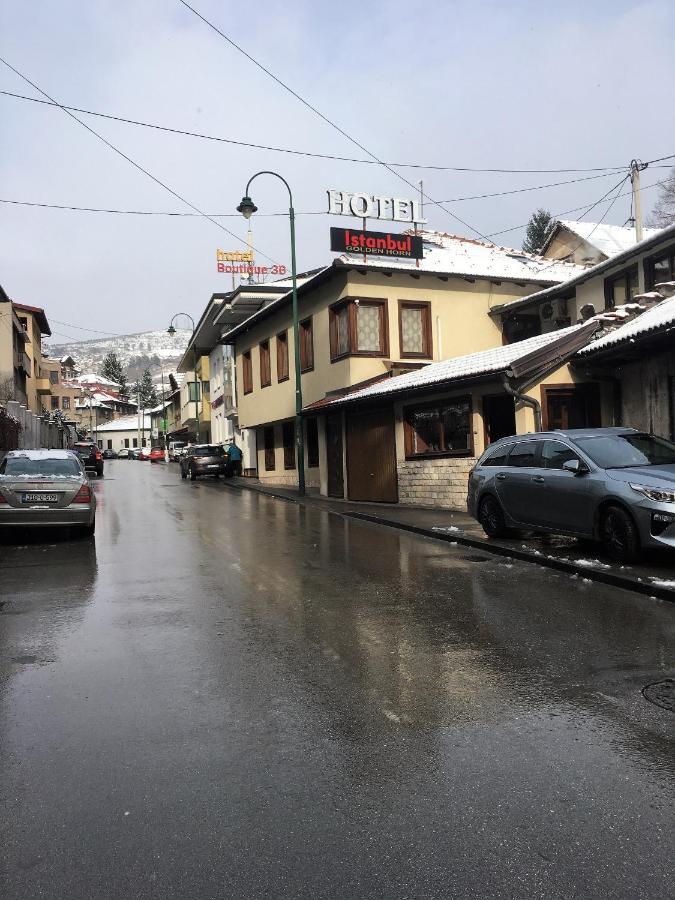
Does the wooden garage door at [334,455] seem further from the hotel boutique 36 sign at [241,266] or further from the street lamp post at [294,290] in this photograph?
the hotel boutique 36 sign at [241,266]

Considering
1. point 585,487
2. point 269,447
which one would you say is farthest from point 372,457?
point 269,447

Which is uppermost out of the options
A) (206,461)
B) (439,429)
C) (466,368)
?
(466,368)

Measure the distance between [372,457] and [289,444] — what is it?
10.7 m

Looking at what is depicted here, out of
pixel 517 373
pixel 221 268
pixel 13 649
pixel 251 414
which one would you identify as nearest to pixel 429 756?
pixel 13 649

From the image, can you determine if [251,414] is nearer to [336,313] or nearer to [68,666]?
[336,313]

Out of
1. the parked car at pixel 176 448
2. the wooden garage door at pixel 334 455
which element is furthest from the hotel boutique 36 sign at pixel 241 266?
the wooden garage door at pixel 334 455

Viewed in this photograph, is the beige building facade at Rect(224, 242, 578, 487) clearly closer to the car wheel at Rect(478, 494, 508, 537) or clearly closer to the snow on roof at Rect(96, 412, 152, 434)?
the car wheel at Rect(478, 494, 508, 537)

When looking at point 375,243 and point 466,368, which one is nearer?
point 466,368

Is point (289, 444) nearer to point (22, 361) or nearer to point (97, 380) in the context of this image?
point (22, 361)

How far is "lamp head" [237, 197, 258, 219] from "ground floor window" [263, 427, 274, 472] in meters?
11.8

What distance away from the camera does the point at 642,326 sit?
13039 millimetres

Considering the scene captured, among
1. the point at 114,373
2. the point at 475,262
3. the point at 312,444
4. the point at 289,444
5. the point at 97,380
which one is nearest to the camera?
the point at 475,262

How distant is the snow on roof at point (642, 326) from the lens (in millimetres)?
12188

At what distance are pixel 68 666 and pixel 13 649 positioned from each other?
→ 0.81 metres
